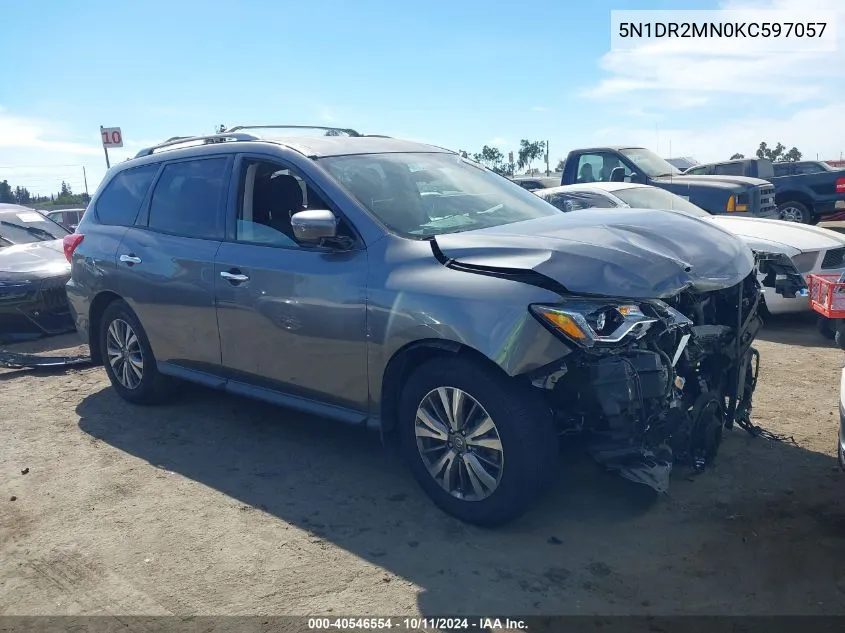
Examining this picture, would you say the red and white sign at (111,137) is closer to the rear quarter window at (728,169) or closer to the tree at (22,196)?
the rear quarter window at (728,169)

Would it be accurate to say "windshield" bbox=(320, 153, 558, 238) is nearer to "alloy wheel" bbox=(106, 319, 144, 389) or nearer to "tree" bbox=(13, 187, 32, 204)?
"alloy wheel" bbox=(106, 319, 144, 389)

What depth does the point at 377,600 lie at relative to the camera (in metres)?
3.18

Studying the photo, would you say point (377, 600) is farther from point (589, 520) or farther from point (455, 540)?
point (589, 520)

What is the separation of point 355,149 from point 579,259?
1.87 metres

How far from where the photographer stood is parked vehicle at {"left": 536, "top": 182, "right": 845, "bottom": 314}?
24.2 ft

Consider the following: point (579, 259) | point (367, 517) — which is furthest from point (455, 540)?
point (579, 259)

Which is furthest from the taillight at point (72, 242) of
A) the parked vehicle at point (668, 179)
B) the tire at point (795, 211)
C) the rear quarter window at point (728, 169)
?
the tire at point (795, 211)

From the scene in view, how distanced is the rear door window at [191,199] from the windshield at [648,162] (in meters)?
7.88

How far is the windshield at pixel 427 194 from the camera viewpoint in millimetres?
4246

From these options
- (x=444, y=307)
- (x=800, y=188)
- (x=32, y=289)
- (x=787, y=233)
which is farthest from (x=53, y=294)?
(x=800, y=188)

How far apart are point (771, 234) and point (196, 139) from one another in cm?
561

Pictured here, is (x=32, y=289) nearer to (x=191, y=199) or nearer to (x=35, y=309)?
(x=35, y=309)

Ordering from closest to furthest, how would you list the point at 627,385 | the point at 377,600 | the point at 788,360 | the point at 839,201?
the point at 377,600
the point at 627,385
the point at 788,360
the point at 839,201

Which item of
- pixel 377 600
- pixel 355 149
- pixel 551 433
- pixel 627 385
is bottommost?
pixel 377 600
